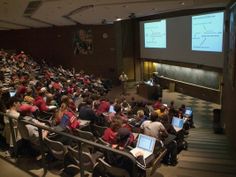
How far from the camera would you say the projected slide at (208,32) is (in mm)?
11948

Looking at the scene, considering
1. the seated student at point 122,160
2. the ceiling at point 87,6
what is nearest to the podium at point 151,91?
the ceiling at point 87,6

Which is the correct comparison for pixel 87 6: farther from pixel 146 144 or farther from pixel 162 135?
pixel 146 144

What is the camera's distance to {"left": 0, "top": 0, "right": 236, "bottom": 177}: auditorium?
447cm

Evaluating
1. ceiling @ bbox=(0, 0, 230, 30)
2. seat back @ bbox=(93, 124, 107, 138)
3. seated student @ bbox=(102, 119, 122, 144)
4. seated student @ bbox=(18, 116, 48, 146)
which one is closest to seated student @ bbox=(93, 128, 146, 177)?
seated student @ bbox=(102, 119, 122, 144)

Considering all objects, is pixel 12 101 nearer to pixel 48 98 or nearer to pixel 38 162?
pixel 38 162

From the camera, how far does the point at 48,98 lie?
830 centimetres

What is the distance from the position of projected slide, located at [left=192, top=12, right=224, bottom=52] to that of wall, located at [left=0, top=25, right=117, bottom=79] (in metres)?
7.78

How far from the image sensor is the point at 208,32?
1270 centimetres

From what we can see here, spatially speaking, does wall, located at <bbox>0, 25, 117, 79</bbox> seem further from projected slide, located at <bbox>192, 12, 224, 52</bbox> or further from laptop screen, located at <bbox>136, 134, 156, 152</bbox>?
laptop screen, located at <bbox>136, 134, 156, 152</bbox>

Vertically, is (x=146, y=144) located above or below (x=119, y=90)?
above

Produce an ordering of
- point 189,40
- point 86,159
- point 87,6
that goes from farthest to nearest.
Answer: point 189,40, point 87,6, point 86,159

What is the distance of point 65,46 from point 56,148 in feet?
59.4

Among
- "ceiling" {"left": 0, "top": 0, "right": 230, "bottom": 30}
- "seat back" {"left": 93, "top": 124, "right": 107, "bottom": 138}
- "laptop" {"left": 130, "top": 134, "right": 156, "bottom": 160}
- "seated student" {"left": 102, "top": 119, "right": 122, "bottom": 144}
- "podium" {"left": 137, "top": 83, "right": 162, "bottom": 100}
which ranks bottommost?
"podium" {"left": 137, "top": 83, "right": 162, "bottom": 100}

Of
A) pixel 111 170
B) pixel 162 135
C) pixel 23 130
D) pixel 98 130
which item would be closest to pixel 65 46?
pixel 98 130
